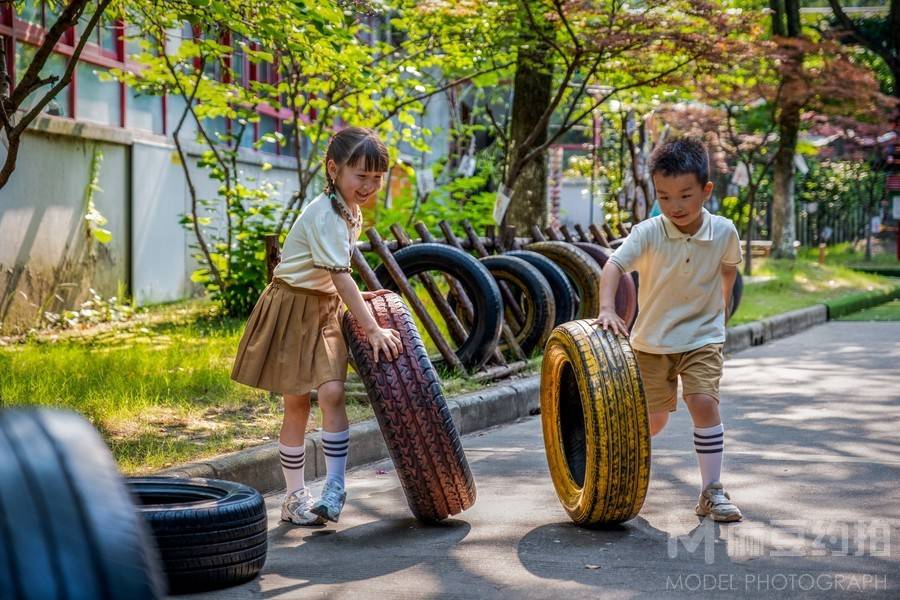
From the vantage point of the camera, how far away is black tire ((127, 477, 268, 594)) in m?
4.14

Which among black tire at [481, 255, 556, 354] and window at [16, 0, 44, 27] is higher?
window at [16, 0, 44, 27]

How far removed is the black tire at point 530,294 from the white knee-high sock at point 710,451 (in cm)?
466

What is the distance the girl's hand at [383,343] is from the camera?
5.07 metres

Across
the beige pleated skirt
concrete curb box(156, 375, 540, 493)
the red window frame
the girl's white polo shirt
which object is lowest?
concrete curb box(156, 375, 540, 493)

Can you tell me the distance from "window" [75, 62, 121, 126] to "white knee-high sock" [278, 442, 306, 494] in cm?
862

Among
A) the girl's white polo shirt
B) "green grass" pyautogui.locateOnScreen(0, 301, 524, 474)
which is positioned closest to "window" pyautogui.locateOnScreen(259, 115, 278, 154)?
"green grass" pyautogui.locateOnScreen(0, 301, 524, 474)

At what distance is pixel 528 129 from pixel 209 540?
36.1ft

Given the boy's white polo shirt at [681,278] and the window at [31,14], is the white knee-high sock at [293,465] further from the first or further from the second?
the window at [31,14]

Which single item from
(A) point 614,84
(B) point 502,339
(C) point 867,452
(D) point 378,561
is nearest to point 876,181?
(A) point 614,84

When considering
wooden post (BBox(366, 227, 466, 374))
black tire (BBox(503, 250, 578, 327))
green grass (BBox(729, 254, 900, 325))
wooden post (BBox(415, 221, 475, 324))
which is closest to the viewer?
wooden post (BBox(366, 227, 466, 374))

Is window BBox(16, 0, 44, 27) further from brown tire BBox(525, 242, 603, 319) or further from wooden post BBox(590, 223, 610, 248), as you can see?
wooden post BBox(590, 223, 610, 248)

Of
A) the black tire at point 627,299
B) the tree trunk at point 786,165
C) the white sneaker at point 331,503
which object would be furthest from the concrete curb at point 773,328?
the white sneaker at point 331,503

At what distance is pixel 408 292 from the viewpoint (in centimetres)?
873

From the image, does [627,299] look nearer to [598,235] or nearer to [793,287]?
[598,235]
